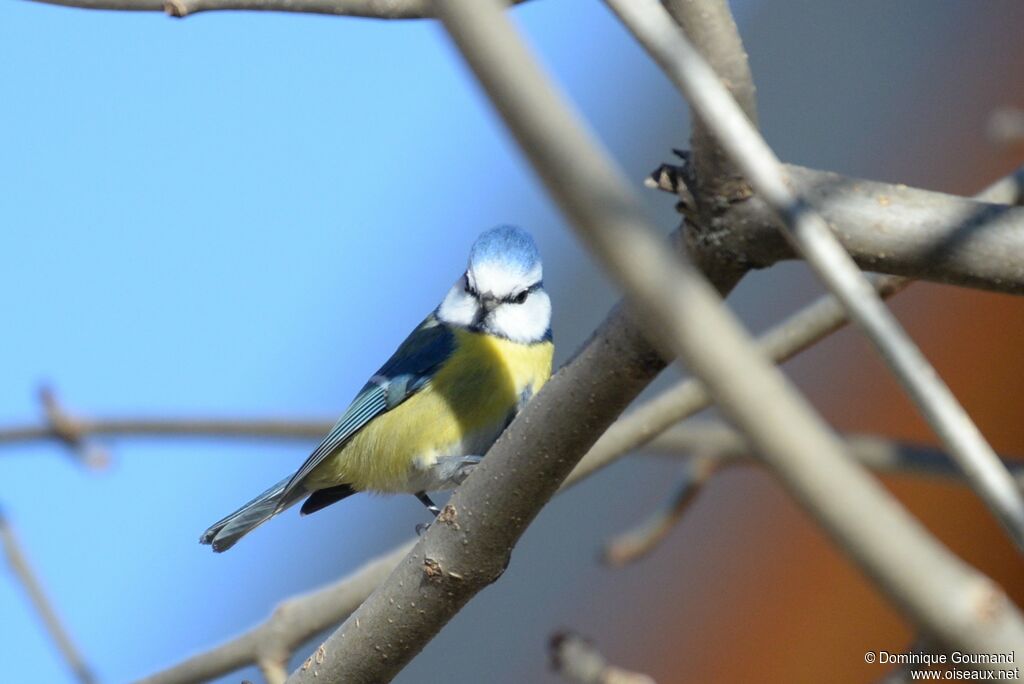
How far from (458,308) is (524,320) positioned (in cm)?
18

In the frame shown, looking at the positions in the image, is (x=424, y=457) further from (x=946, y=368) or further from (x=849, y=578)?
(x=946, y=368)

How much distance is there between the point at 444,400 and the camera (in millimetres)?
2752

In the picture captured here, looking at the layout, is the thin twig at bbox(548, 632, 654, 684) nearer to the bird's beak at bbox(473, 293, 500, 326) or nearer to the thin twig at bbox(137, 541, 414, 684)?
the thin twig at bbox(137, 541, 414, 684)

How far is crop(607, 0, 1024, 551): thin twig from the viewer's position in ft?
2.51

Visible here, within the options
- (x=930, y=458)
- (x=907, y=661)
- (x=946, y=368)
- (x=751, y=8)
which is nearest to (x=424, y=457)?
(x=930, y=458)

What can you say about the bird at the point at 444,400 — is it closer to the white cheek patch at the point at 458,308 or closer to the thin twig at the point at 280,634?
the white cheek patch at the point at 458,308

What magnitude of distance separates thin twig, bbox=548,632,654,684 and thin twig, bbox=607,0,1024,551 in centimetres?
103

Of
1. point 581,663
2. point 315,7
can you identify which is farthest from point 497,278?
point 315,7

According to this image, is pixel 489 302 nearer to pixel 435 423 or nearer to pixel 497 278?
pixel 497 278

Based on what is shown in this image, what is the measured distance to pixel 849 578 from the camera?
12.8 feet

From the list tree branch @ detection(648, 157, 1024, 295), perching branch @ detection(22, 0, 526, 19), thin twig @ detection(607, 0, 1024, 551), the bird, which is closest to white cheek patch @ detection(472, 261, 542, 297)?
the bird

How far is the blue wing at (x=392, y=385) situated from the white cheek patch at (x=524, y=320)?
0.12 metres

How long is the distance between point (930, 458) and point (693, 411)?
396 millimetres

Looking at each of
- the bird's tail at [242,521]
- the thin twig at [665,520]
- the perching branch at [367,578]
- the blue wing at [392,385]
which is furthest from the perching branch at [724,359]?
the bird's tail at [242,521]
